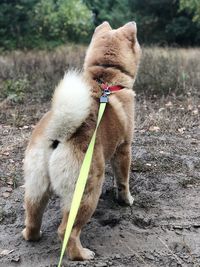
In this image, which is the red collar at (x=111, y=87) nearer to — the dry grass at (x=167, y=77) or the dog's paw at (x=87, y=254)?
the dog's paw at (x=87, y=254)

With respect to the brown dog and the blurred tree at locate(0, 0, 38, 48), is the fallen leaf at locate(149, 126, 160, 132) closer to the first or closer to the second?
the brown dog

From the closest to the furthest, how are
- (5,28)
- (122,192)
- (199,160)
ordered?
(122,192)
(199,160)
(5,28)

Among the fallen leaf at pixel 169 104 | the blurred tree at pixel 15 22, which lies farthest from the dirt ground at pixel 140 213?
the blurred tree at pixel 15 22

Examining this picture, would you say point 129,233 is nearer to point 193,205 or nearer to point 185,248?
point 185,248

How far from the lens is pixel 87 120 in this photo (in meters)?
3.53

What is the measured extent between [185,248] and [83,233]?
2.82ft

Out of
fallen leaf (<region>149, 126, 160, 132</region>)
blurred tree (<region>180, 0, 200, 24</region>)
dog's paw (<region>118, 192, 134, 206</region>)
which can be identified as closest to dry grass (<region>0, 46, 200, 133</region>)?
fallen leaf (<region>149, 126, 160, 132</region>)

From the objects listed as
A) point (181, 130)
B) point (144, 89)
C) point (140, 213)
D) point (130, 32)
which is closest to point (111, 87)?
point (130, 32)

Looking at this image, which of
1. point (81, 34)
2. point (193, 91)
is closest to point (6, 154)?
point (193, 91)

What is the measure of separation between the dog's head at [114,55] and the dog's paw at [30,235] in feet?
4.60

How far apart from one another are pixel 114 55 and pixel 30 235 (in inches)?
66.9

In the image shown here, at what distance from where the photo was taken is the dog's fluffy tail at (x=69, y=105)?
3.21 m

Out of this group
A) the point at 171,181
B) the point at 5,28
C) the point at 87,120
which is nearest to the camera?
the point at 87,120

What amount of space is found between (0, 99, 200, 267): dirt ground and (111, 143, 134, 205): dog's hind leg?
0.33ft
